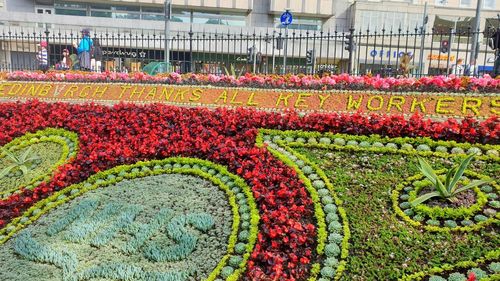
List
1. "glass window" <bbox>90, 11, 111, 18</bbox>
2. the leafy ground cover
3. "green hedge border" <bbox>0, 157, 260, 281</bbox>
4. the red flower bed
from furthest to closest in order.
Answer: "glass window" <bbox>90, 11, 111, 18</bbox>, "green hedge border" <bbox>0, 157, 260, 281</bbox>, the red flower bed, the leafy ground cover

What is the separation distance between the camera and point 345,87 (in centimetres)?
858

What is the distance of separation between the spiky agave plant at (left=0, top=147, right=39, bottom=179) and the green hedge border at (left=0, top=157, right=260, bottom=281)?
114 centimetres

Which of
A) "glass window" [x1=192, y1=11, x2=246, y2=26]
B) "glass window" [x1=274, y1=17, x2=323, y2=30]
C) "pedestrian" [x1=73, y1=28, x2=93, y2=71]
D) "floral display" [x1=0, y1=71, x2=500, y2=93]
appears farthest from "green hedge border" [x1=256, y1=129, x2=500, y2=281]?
"glass window" [x1=274, y1=17, x2=323, y2=30]

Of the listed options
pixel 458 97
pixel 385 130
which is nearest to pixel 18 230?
pixel 385 130

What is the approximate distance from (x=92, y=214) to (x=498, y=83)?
6.68 m

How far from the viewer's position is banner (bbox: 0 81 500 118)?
752 cm

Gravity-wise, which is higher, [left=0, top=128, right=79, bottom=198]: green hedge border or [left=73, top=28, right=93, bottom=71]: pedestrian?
[left=73, top=28, right=93, bottom=71]: pedestrian

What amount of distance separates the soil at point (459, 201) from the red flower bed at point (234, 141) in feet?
4.12

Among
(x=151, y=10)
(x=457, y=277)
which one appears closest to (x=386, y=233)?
(x=457, y=277)

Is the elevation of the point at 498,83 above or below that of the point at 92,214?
above

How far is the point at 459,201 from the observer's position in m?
4.84

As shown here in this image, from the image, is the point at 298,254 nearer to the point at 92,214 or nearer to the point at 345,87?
the point at 92,214

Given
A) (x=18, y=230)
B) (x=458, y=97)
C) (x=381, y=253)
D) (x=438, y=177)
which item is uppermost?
(x=458, y=97)

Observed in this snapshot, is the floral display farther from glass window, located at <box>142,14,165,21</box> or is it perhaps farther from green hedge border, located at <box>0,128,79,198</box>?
glass window, located at <box>142,14,165,21</box>
